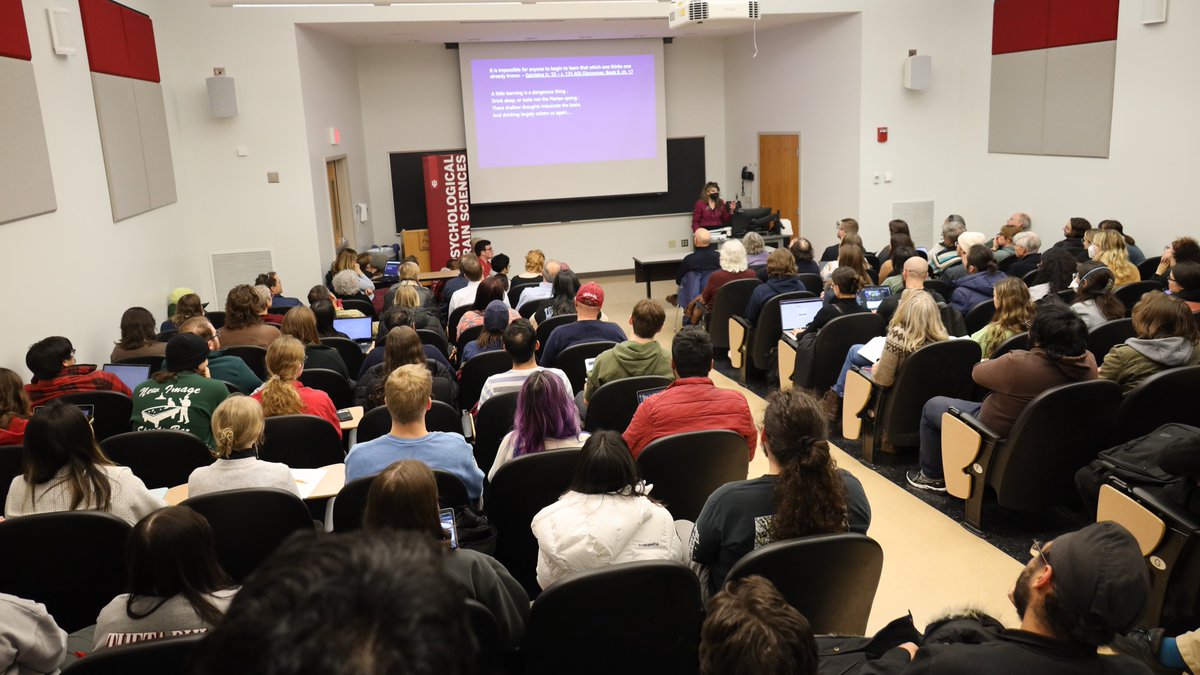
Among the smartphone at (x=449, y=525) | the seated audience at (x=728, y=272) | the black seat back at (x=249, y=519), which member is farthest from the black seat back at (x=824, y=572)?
the seated audience at (x=728, y=272)

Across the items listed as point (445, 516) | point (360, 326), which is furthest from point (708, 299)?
point (445, 516)

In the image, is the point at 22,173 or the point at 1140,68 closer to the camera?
the point at 22,173

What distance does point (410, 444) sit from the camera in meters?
3.24

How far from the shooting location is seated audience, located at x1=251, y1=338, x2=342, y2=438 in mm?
3979

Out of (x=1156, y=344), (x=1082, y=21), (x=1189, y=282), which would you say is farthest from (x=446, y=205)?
(x=1156, y=344)

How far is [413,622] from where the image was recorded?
675 millimetres

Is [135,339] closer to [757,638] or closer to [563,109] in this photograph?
[757,638]

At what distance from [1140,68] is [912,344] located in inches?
215

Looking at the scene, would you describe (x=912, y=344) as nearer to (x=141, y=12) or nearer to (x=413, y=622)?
(x=413, y=622)

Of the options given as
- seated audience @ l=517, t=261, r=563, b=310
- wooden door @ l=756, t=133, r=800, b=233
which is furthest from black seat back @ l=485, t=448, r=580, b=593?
wooden door @ l=756, t=133, r=800, b=233

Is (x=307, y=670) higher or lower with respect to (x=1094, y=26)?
lower

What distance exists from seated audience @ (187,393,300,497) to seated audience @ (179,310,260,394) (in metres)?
1.71

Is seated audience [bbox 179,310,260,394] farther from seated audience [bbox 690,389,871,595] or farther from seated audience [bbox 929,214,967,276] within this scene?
seated audience [bbox 929,214,967,276]

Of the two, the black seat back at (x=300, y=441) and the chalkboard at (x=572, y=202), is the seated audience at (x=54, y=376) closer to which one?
the black seat back at (x=300, y=441)
